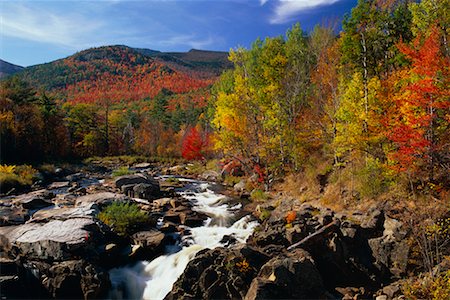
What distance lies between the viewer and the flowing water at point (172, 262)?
1291 centimetres

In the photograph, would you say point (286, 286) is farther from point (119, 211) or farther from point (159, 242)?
point (119, 211)

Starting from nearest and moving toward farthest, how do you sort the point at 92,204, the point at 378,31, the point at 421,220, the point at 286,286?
the point at 286,286 < the point at 421,220 < the point at 92,204 < the point at 378,31

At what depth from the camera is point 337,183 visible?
20656mm

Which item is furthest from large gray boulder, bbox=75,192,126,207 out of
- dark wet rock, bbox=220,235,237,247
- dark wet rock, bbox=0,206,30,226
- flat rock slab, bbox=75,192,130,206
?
dark wet rock, bbox=220,235,237,247

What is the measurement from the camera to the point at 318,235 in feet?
46.2

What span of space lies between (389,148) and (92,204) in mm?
18762

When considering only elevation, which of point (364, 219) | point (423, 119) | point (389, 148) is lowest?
point (364, 219)

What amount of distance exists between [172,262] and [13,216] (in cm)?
1079

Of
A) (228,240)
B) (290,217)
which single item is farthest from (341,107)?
(228,240)

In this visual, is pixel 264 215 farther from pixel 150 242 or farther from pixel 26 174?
pixel 26 174

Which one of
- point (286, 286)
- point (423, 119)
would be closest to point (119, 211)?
point (286, 286)

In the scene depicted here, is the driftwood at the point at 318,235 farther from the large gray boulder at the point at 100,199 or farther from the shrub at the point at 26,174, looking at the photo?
the shrub at the point at 26,174

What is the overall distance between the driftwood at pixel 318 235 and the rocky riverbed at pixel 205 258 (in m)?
0.05

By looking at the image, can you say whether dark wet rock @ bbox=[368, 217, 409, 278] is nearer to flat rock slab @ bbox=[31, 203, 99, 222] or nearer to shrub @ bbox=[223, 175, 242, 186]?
flat rock slab @ bbox=[31, 203, 99, 222]
